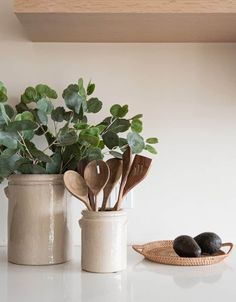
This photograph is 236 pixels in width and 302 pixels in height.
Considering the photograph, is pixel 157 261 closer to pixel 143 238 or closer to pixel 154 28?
pixel 143 238

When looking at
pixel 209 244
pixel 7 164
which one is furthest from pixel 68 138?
pixel 209 244

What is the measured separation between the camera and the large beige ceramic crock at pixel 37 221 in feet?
3.57

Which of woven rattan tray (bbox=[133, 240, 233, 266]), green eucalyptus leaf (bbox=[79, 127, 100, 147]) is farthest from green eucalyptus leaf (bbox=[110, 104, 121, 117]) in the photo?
woven rattan tray (bbox=[133, 240, 233, 266])

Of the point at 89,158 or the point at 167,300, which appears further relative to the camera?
the point at 89,158

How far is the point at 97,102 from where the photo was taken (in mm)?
1229

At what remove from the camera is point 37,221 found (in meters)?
1.09

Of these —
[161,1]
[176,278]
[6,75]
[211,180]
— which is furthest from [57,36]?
[176,278]

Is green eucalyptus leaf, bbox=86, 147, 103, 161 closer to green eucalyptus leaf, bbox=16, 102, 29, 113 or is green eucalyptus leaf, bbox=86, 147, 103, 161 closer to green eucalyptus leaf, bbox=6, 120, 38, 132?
green eucalyptus leaf, bbox=6, 120, 38, 132

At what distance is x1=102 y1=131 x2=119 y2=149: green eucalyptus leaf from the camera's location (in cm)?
115

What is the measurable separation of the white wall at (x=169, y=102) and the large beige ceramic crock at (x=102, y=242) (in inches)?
12.3

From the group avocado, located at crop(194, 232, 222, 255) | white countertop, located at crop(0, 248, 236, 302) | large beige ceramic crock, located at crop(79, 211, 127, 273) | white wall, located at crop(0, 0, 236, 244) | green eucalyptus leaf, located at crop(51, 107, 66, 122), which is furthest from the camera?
white wall, located at crop(0, 0, 236, 244)

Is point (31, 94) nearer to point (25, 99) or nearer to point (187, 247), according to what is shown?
point (25, 99)

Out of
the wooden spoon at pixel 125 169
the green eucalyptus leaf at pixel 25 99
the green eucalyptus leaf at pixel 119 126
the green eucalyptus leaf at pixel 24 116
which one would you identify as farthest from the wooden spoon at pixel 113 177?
the green eucalyptus leaf at pixel 25 99

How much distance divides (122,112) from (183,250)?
1.25ft
